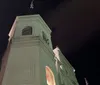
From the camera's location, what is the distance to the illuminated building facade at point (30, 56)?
18641 mm

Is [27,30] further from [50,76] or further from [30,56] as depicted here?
[50,76]

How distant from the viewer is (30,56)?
2053 centimetres

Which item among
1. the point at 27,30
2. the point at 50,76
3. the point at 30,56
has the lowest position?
the point at 50,76

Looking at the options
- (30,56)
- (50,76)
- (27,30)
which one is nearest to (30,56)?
(30,56)

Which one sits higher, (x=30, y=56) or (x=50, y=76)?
(x=30, y=56)

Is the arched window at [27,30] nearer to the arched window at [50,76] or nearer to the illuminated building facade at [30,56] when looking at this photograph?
the illuminated building facade at [30,56]

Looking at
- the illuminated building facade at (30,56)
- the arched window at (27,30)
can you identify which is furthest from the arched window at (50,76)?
the arched window at (27,30)

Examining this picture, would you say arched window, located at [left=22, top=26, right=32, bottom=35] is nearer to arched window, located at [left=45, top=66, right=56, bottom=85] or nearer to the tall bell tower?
the tall bell tower

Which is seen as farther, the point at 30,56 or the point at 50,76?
the point at 50,76

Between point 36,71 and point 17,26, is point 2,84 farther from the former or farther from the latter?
point 17,26

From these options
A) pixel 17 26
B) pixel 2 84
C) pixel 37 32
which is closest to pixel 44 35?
pixel 37 32

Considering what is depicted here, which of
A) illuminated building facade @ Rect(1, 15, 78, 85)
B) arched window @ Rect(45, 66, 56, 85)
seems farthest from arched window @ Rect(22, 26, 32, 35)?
arched window @ Rect(45, 66, 56, 85)

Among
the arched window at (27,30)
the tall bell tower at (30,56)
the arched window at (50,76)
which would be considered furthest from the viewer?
the arched window at (27,30)

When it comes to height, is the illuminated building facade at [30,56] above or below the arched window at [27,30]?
below
